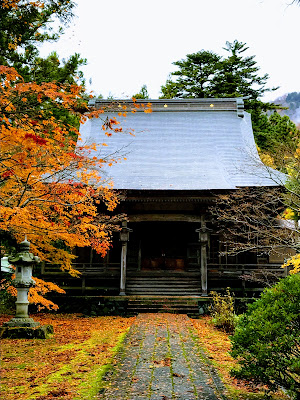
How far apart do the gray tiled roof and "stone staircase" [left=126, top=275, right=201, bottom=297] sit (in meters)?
3.98

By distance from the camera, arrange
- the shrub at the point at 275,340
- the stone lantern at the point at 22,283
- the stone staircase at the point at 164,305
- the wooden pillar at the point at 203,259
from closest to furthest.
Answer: the shrub at the point at 275,340 → the stone lantern at the point at 22,283 → the stone staircase at the point at 164,305 → the wooden pillar at the point at 203,259

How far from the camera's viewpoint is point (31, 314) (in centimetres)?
1324

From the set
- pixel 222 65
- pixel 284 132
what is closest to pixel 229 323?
pixel 284 132

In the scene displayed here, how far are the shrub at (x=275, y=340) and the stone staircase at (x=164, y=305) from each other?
320 inches

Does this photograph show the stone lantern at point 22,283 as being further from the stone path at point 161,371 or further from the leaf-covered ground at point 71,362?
the stone path at point 161,371

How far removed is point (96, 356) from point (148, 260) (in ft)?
36.9

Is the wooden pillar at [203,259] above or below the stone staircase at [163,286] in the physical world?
above

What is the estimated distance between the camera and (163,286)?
566 inches

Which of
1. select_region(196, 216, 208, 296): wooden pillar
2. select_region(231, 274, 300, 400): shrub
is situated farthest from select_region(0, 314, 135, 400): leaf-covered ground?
select_region(196, 216, 208, 296): wooden pillar

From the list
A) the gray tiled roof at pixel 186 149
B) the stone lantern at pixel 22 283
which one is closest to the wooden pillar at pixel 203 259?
the gray tiled roof at pixel 186 149

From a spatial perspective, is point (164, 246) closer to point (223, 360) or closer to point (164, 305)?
point (164, 305)

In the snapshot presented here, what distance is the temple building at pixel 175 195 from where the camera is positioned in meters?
14.0

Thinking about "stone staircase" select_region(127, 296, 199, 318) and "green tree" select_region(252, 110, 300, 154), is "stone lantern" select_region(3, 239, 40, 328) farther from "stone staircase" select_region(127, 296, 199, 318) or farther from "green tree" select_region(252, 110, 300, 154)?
"green tree" select_region(252, 110, 300, 154)

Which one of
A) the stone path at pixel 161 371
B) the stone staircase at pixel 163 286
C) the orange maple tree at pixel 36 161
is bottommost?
the stone path at pixel 161 371
